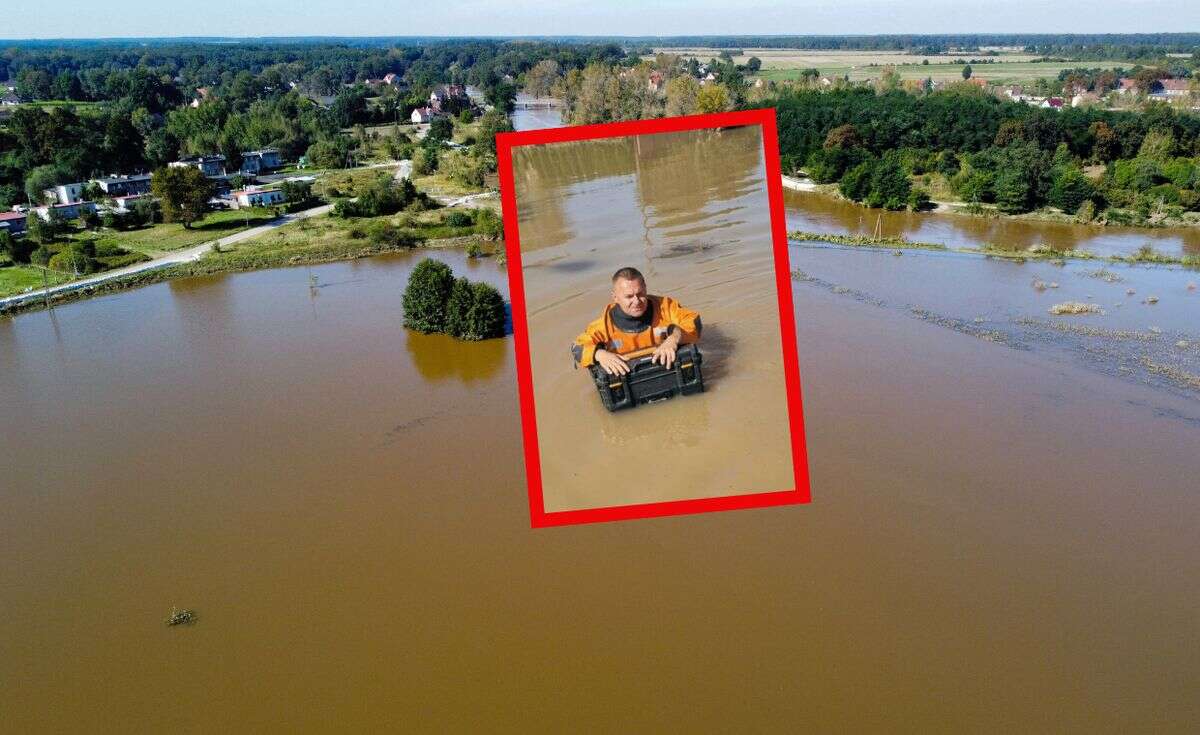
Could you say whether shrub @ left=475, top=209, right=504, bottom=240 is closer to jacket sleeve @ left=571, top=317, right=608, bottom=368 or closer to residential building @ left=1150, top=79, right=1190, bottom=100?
jacket sleeve @ left=571, top=317, right=608, bottom=368

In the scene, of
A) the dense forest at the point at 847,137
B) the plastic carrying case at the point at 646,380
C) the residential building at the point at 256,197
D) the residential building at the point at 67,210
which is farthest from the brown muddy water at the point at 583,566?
the residential building at the point at 256,197

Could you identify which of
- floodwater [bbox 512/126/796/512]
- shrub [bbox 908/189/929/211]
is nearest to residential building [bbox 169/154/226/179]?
shrub [bbox 908/189/929/211]

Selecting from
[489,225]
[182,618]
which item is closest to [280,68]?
[489,225]

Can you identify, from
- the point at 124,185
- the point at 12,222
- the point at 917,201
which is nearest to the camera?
the point at 12,222

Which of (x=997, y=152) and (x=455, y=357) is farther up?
(x=997, y=152)

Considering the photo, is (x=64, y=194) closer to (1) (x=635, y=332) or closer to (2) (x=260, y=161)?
(2) (x=260, y=161)

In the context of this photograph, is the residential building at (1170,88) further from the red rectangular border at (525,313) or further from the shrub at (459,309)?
the red rectangular border at (525,313)
